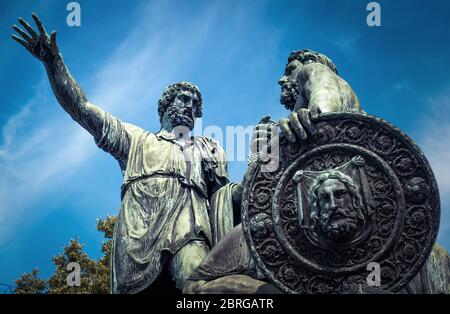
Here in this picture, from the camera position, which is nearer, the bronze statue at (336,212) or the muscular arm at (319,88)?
the bronze statue at (336,212)

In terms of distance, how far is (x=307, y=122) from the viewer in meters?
6.98

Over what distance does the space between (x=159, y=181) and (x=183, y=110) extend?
4.49ft

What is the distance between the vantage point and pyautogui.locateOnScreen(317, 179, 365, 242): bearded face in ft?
21.6

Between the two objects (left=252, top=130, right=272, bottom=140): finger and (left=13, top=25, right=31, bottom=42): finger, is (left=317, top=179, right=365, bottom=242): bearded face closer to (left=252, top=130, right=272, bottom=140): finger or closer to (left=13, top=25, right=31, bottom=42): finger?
(left=252, top=130, right=272, bottom=140): finger

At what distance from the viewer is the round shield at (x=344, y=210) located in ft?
21.6

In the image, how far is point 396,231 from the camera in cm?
662

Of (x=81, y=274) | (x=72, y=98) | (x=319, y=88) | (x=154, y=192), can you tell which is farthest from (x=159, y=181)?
(x=81, y=274)

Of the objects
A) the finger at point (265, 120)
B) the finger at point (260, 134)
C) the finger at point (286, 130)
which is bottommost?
the finger at point (286, 130)

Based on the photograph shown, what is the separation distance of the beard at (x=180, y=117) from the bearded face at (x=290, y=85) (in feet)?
4.18

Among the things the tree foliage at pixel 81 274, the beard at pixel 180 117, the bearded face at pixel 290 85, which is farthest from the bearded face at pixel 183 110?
the tree foliage at pixel 81 274

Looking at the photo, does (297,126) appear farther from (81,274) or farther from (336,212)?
(81,274)

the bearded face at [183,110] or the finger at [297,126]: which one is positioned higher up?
the bearded face at [183,110]

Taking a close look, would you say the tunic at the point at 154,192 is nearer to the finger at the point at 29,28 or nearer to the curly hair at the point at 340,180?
the finger at the point at 29,28
